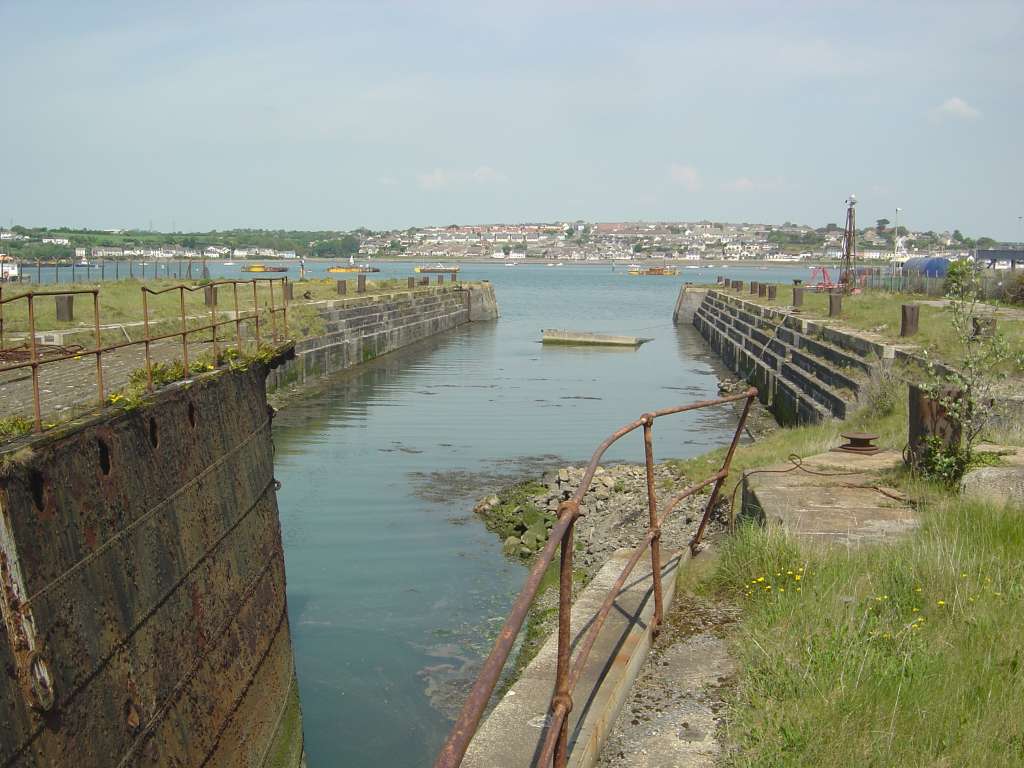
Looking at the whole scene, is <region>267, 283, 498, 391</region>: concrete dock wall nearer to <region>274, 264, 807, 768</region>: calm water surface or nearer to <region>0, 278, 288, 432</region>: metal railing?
<region>274, 264, 807, 768</region>: calm water surface

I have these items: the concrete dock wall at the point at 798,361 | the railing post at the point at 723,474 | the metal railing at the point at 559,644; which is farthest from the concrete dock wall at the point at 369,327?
the metal railing at the point at 559,644

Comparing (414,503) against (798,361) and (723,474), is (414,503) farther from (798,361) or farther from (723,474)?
(798,361)

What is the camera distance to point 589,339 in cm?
4525

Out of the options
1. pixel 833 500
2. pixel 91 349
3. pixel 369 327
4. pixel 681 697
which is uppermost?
pixel 91 349

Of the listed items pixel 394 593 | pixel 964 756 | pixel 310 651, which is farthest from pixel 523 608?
pixel 394 593

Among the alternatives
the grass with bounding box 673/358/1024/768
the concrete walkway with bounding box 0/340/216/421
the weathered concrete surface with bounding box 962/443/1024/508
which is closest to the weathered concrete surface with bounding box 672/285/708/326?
the concrete walkway with bounding box 0/340/216/421

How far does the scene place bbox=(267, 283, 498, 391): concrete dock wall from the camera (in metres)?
29.6

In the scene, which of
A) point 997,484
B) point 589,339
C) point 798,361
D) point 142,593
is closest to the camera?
point 142,593

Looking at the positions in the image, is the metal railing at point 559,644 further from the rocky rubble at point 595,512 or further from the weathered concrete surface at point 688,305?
the weathered concrete surface at point 688,305

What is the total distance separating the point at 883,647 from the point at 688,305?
5931 cm

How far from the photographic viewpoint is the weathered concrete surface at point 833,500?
7.05 metres

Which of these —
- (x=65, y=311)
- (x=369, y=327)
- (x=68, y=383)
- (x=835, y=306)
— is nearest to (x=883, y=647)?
(x=68, y=383)

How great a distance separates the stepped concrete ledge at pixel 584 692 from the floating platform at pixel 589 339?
38841 millimetres

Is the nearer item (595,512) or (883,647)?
(883,647)
